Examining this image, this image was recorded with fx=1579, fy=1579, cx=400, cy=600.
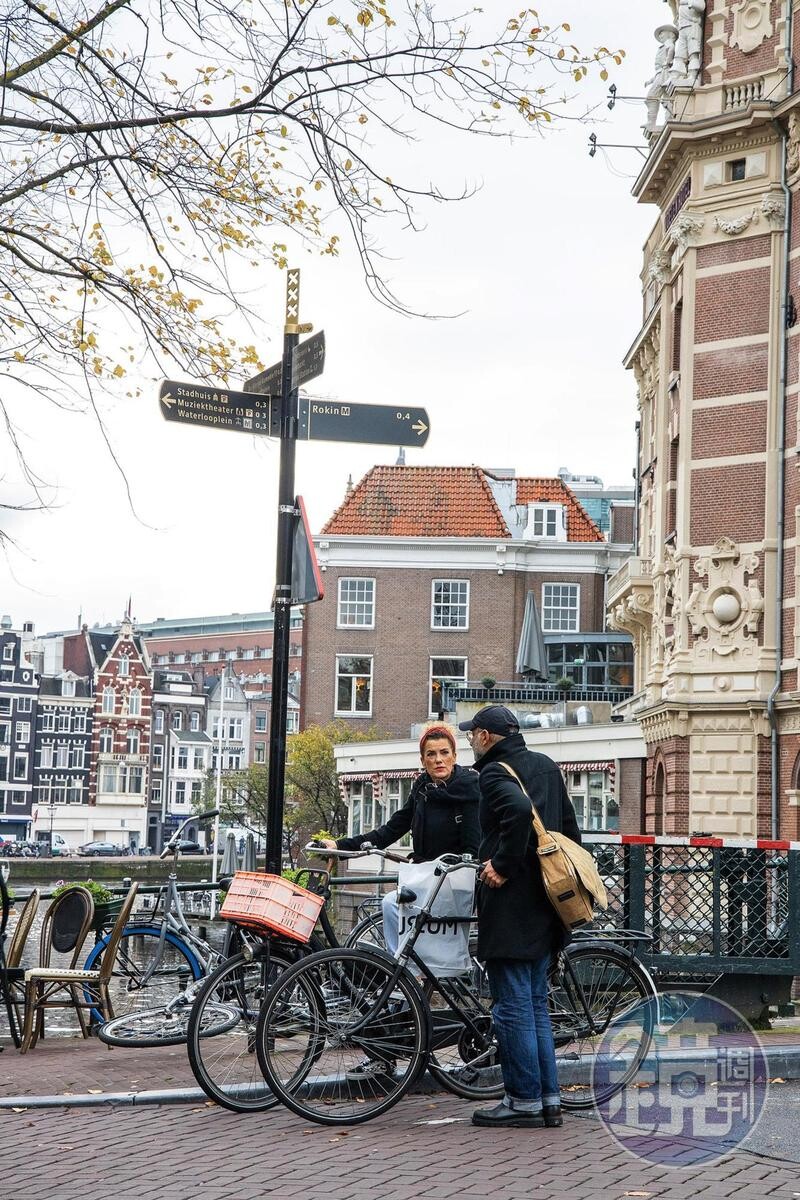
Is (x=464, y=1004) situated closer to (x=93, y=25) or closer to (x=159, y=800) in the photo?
(x=93, y=25)

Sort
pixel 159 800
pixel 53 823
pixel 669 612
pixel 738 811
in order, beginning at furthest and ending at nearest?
pixel 159 800
pixel 53 823
pixel 669 612
pixel 738 811

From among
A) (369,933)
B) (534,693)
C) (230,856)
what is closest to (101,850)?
(534,693)

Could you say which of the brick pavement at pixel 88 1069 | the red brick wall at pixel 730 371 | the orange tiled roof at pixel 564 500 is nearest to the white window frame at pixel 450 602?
the orange tiled roof at pixel 564 500

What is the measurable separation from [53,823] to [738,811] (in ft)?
249

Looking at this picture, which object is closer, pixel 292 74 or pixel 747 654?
pixel 292 74

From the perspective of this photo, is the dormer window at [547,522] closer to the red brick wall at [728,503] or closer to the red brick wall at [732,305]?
the red brick wall at [732,305]

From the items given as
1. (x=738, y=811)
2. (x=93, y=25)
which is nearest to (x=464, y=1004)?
(x=93, y=25)

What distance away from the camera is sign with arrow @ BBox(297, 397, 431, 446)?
8.80 metres

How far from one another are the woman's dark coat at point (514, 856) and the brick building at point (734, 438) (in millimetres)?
20393

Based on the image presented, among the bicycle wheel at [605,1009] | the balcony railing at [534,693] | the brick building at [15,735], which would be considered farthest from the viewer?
the brick building at [15,735]

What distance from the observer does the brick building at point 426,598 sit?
2122 inches

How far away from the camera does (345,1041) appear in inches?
271

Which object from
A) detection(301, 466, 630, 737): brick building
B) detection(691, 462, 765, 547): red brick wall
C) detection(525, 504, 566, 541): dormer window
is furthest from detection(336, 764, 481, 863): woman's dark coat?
detection(525, 504, 566, 541): dormer window
